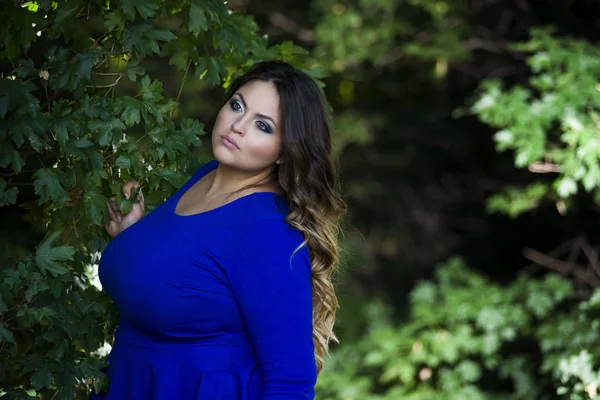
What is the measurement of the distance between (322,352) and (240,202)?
523 millimetres

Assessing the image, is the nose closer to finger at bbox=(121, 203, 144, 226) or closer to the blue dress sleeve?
the blue dress sleeve

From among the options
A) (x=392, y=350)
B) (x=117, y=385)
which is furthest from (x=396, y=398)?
(x=117, y=385)

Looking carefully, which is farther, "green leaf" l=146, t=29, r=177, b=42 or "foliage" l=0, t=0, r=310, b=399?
"green leaf" l=146, t=29, r=177, b=42

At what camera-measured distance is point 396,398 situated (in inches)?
180

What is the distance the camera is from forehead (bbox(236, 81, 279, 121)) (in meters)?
1.85

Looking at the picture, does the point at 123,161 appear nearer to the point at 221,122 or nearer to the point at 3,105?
the point at 221,122

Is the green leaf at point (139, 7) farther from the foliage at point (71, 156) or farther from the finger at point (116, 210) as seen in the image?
the finger at point (116, 210)

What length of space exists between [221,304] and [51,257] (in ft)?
1.33

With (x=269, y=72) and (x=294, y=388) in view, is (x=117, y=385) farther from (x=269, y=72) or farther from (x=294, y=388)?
(x=269, y=72)

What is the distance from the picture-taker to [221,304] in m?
1.73

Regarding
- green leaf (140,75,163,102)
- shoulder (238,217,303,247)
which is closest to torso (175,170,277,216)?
shoulder (238,217,303,247)

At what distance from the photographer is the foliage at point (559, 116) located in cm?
391

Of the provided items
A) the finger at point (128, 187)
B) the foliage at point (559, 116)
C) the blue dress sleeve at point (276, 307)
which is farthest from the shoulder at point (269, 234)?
the foliage at point (559, 116)

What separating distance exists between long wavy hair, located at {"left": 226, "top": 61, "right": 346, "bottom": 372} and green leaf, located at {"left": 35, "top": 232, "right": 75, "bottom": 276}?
49 centimetres
